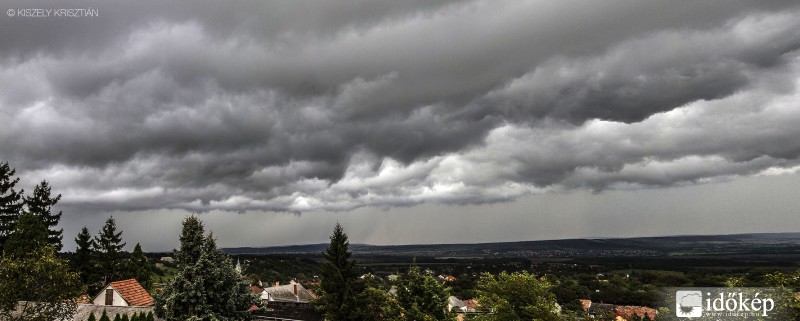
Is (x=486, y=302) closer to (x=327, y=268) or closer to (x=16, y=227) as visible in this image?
(x=327, y=268)

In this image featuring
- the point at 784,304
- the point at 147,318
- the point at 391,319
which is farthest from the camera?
the point at 391,319

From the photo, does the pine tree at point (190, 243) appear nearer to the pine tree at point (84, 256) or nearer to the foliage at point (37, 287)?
the foliage at point (37, 287)

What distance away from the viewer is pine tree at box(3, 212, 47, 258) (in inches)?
2003

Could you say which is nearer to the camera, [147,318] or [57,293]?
[57,293]

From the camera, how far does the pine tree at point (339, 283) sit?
40.4m

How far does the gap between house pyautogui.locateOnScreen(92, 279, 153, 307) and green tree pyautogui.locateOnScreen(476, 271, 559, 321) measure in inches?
1349

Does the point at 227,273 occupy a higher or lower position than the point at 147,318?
higher

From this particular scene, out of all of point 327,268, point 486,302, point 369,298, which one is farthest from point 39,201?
point 486,302

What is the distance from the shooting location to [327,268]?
1657 inches

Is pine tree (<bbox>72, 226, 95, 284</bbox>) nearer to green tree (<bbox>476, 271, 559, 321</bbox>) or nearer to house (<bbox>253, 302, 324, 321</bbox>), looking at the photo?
house (<bbox>253, 302, 324, 321</bbox>)

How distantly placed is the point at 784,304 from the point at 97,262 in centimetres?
8936

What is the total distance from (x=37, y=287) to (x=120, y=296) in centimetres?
1573

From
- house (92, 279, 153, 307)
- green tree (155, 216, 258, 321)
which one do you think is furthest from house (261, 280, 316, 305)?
green tree (155, 216, 258, 321)

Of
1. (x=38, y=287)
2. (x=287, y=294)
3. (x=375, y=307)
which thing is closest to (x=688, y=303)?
(x=375, y=307)
